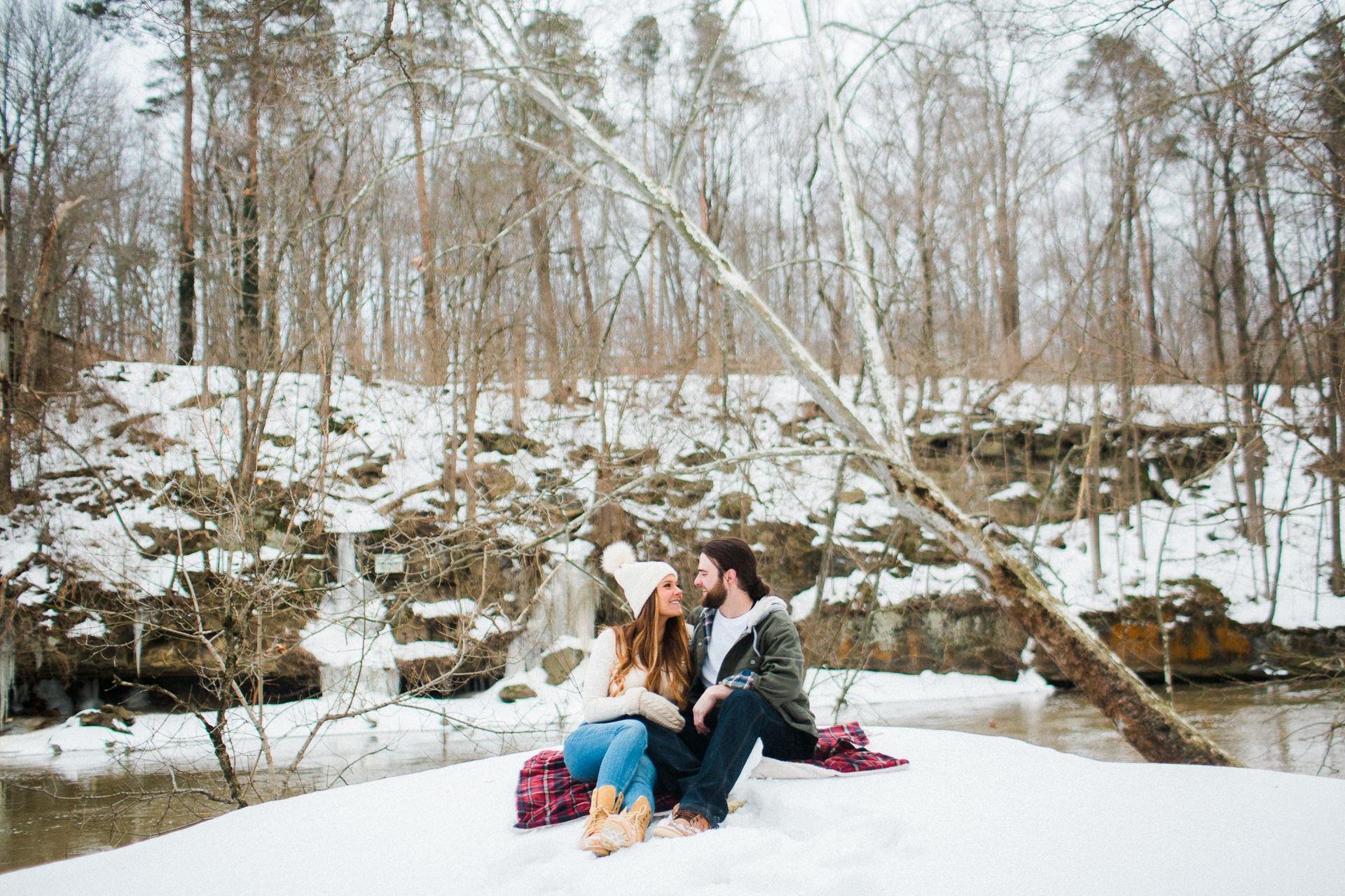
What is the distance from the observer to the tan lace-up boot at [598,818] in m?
2.69

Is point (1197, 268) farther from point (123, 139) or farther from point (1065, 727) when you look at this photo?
point (123, 139)

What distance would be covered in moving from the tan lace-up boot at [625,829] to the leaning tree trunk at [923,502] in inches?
106

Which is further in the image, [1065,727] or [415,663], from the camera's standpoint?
[415,663]

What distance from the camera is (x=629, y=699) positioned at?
3.22m

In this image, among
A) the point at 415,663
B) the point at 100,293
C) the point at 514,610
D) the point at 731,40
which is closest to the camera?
the point at 731,40

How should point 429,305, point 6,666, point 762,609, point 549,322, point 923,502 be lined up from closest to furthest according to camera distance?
point 762,609 < point 923,502 < point 6,666 < point 429,305 < point 549,322

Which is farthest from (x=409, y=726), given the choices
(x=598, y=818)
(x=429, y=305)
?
(x=598, y=818)

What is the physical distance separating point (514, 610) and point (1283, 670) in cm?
1142

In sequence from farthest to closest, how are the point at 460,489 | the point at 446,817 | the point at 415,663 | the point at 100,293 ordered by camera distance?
the point at 100,293 < the point at 460,489 < the point at 415,663 < the point at 446,817

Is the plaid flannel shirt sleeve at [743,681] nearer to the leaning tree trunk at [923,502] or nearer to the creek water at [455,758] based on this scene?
the leaning tree trunk at [923,502]

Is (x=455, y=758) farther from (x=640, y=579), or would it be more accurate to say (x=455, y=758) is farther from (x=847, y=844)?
(x=847, y=844)

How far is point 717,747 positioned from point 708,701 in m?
0.24

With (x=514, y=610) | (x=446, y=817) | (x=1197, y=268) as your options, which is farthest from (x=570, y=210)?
(x=446, y=817)

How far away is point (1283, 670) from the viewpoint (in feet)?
40.7
